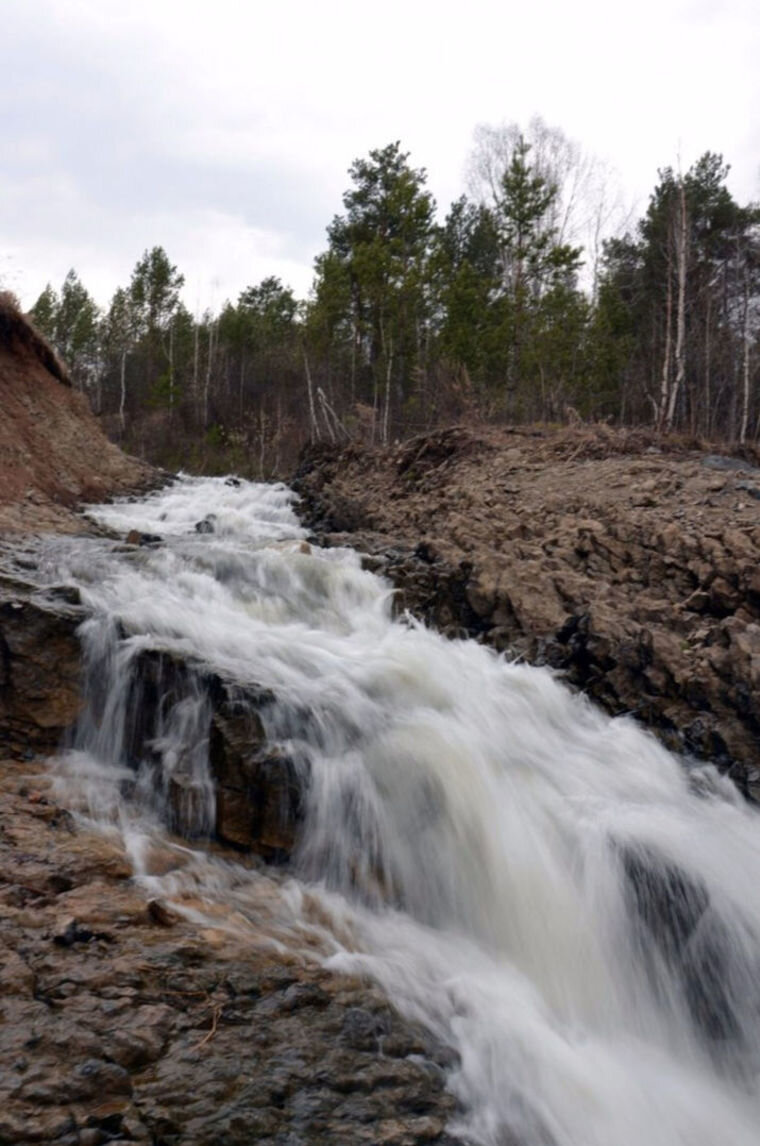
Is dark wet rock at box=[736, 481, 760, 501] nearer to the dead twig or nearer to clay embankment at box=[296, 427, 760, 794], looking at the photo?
clay embankment at box=[296, 427, 760, 794]

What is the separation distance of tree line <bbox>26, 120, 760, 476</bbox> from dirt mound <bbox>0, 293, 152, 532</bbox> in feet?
27.1

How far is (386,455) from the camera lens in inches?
631

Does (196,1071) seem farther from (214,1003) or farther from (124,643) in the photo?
(124,643)

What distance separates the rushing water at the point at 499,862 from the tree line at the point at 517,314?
38.1 ft

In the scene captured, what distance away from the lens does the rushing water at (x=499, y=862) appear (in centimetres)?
338

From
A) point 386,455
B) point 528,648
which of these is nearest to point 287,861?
point 528,648

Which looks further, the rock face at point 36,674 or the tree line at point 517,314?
the tree line at point 517,314

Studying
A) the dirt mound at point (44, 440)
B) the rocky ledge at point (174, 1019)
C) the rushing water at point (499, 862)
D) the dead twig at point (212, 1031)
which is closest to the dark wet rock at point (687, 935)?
the rushing water at point (499, 862)

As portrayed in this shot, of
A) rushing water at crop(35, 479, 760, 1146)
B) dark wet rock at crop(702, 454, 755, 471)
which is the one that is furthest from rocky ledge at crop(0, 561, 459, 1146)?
dark wet rock at crop(702, 454, 755, 471)

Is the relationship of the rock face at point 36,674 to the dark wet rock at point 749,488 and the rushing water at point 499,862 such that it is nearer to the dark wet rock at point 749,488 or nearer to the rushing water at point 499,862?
the rushing water at point 499,862

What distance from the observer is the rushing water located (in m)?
3.38

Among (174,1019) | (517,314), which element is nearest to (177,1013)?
(174,1019)

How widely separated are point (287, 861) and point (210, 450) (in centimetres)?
3286

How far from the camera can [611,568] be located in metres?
8.48
